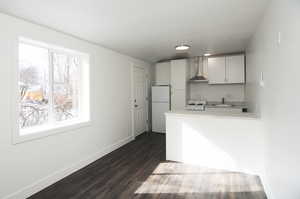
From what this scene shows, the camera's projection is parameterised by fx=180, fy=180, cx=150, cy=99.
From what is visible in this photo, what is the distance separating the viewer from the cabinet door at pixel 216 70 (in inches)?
193

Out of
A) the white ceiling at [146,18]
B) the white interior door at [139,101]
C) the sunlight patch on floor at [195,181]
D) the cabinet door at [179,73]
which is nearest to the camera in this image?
the white ceiling at [146,18]

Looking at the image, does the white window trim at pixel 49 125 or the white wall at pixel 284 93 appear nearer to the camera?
the white wall at pixel 284 93

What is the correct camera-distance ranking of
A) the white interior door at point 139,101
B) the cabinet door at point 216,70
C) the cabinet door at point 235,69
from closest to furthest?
the cabinet door at point 235,69
the cabinet door at point 216,70
the white interior door at point 139,101

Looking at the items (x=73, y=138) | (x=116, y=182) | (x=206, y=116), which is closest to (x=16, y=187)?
(x=73, y=138)

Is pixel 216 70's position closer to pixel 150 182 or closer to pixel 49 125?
pixel 150 182

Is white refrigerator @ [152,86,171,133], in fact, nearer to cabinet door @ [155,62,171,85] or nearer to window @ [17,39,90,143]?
cabinet door @ [155,62,171,85]

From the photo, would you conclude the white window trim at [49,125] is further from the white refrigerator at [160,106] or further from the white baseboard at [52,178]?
the white refrigerator at [160,106]

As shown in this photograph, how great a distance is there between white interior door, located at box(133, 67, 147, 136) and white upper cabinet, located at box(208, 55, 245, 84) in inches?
77.2

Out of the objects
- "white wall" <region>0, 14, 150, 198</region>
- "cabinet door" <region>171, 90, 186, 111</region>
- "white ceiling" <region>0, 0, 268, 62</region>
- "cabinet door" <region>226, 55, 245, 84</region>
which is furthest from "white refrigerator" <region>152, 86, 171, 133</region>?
"white ceiling" <region>0, 0, 268, 62</region>

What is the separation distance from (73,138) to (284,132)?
2.89 m

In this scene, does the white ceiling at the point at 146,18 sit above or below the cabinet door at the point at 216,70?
above

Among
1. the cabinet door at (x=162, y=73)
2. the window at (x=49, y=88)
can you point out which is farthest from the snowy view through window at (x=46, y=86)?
the cabinet door at (x=162, y=73)

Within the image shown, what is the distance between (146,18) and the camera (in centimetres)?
236

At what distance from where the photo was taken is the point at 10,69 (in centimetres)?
214
